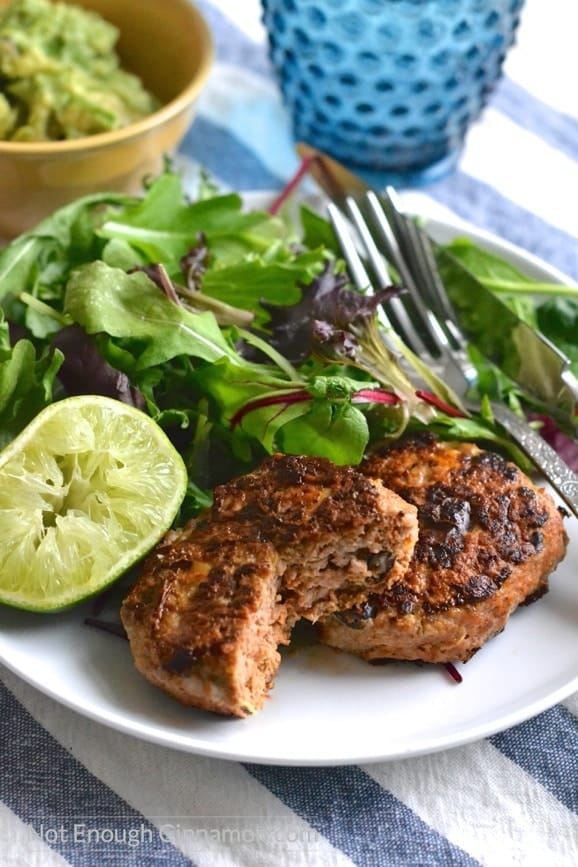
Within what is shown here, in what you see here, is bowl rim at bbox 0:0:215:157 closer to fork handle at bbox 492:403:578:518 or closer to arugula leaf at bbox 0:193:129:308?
arugula leaf at bbox 0:193:129:308

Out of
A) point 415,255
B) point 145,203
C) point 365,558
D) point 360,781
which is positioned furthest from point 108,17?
point 360,781

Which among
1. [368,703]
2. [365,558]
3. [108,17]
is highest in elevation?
[365,558]

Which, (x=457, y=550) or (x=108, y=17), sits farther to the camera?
(x=108, y=17)

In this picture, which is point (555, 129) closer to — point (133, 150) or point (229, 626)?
point (133, 150)

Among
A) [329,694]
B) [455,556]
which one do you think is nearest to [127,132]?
[455,556]

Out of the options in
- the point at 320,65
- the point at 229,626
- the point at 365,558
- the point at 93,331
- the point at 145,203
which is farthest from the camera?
the point at 320,65

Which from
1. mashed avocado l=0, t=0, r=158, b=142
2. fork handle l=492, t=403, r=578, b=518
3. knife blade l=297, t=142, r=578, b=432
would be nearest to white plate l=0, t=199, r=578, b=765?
fork handle l=492, t=403, r=578, b=518

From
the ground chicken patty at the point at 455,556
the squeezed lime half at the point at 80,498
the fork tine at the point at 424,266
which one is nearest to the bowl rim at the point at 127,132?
the fork tine at the point at 424,266
